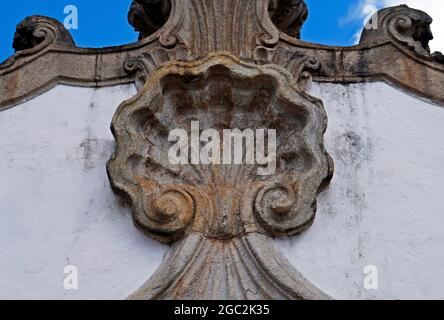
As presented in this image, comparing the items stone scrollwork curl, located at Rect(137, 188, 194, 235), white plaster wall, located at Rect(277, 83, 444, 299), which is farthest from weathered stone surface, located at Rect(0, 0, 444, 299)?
white plaster wall, located at Rect(277, 83, 444, 299)

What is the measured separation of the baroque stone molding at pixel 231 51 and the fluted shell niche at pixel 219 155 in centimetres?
34

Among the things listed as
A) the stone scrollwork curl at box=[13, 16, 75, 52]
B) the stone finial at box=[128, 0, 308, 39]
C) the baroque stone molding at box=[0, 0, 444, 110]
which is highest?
the stone finial at box=[128, 0, 308, 39]

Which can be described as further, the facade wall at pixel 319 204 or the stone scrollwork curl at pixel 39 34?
the stone scrollwork curl at pixel 39 34

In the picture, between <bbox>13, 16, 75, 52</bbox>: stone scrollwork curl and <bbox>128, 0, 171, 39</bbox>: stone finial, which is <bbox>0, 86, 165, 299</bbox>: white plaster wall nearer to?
<bbox>13, 16, 75, 52</bbox>: stone scrollwork curl

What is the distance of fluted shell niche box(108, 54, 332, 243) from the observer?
6121mm

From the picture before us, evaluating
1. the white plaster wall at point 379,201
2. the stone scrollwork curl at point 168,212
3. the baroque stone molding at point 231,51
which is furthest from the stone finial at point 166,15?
the stone scrollwork curl at point 168,212

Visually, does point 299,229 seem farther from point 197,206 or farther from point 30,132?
point 30,132

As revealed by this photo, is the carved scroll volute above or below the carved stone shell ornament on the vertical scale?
above

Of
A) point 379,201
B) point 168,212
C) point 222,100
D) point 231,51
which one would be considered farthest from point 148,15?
point 379,201

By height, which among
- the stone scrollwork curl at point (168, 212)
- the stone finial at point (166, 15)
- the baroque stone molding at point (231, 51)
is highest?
the stone finial at point (166, 15)

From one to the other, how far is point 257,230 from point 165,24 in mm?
1679

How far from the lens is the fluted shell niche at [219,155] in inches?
241

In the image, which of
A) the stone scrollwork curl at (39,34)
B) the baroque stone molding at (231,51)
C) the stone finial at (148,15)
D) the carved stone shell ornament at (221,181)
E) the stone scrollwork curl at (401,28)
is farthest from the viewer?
the stone finial at (148,15)

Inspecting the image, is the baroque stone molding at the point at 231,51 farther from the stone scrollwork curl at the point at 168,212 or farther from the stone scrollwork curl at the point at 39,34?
the stone scrollwork curl at the point at 168,212
